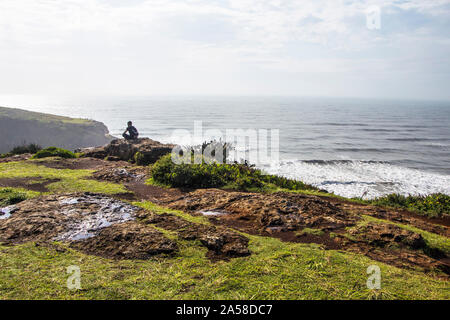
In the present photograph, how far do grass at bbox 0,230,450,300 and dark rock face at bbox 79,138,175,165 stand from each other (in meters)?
11.9

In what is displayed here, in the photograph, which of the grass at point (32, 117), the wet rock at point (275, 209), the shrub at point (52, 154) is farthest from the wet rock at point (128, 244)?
the grass at point (32, 117)

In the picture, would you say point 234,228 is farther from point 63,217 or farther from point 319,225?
point 63,217

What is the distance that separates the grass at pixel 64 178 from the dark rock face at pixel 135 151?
409 cm

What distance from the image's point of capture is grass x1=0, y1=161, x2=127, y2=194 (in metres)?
9.76

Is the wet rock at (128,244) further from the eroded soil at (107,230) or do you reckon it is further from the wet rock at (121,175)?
the wet rock at (121,175)

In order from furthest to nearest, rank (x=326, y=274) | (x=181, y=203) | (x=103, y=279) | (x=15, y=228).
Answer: (x=181, y=203) → (x=15, y=228) → (x=326, y=274) → (x=103, y=279)

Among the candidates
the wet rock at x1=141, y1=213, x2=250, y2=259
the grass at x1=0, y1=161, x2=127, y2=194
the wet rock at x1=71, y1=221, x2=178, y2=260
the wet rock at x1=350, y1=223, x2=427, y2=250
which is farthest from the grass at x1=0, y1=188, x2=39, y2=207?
the wet rock at x1=350, y1=223, x2=427, y2=250

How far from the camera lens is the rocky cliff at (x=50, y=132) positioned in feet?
209

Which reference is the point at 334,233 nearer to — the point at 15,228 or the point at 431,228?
the point at 431,228

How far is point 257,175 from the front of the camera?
1356 cm

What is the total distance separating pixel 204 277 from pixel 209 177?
26.0 feet

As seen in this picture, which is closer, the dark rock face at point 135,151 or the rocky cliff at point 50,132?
the dark rock face at point 135,151
